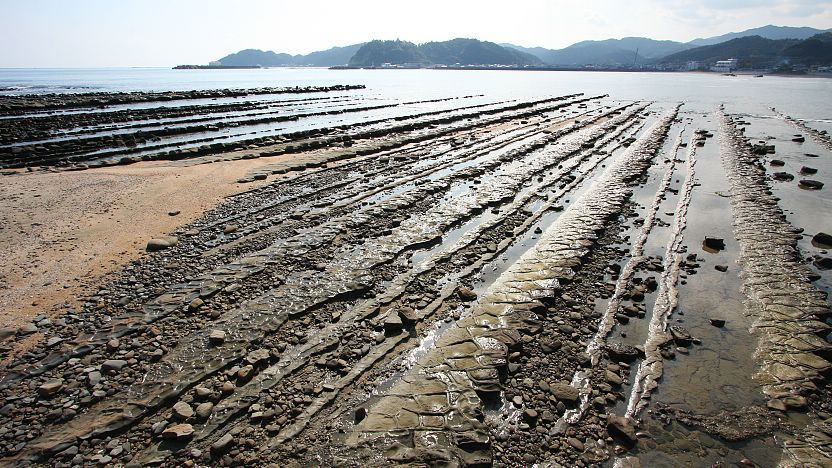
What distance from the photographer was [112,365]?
5871mm

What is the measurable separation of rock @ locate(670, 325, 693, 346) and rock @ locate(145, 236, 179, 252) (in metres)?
11.3

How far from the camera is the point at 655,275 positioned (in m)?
9.00

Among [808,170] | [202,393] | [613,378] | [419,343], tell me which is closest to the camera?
[202,393]

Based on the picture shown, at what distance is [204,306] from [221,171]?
13.0 metres

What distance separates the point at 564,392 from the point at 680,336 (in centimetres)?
278

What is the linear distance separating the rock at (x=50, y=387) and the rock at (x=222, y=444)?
2661 mm

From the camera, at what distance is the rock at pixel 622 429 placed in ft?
16.0

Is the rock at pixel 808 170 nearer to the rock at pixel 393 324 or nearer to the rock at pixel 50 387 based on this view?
the rock at pixel 393 324

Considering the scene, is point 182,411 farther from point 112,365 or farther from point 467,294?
point 467,294

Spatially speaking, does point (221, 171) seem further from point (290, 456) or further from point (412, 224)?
point (290, 456)

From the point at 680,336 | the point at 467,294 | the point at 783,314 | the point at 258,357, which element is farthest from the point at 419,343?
the point at 783,314

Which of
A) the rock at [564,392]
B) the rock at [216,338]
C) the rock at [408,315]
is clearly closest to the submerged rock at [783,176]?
the rock at [564,392]

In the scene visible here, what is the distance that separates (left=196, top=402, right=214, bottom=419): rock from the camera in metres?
5.11

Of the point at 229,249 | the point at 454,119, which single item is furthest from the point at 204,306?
the point at 454,119
